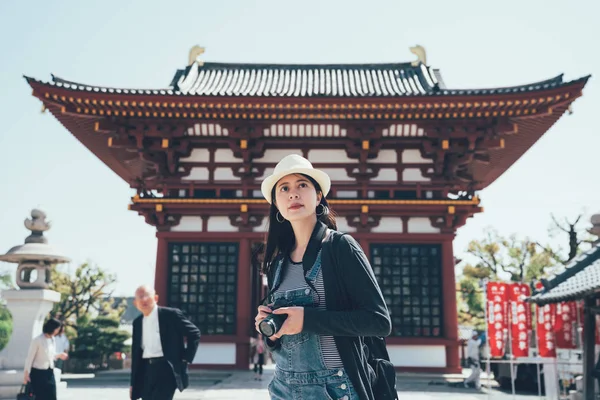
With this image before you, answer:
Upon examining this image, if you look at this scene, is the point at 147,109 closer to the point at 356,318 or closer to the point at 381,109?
the point at 381,109

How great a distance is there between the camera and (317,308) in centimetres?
215

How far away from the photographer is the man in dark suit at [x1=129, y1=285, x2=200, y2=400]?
18.2 feet

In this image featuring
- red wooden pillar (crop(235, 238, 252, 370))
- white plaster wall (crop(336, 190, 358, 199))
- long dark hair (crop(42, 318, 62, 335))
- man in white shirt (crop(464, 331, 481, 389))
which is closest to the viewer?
long dark hair (crop(42, 318, 62, 335))

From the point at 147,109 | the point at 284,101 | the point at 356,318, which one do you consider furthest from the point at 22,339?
the point at 356,318

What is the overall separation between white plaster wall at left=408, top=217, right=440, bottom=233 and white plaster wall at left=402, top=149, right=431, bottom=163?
5.26 ft

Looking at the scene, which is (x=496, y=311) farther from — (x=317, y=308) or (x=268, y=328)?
(x=268, y=328)

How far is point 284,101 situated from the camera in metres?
13.1

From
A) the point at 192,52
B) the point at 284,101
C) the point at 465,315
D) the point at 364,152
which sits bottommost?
the point at 465,315

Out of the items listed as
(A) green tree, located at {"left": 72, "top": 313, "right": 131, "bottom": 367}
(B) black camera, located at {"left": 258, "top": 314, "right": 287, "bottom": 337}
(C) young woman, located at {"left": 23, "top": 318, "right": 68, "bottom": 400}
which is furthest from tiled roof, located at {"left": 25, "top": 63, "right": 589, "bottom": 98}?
(B) black camera, located at {"left": 258, "top": 314, "right": 287, "bottom": 337}

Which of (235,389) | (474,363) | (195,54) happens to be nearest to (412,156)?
(474,363)

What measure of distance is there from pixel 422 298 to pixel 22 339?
933cm

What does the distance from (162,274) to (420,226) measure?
6.87 metres

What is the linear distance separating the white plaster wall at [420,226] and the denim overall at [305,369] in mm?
12254

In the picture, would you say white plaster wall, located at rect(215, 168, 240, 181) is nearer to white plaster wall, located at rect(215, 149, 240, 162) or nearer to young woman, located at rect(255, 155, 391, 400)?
white plaster wall, located at rect(215, 149, 240, 162)
